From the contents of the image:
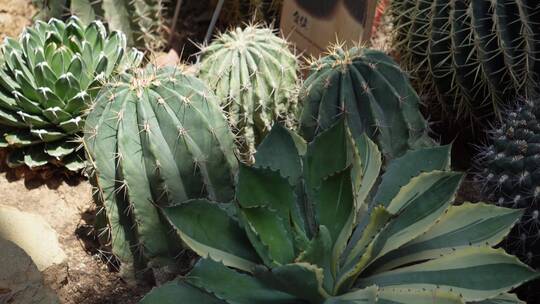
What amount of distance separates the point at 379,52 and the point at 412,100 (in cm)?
19

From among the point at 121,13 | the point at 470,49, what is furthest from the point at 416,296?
the point at 121,13

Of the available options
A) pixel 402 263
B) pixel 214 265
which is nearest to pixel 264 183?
pixel 214 265

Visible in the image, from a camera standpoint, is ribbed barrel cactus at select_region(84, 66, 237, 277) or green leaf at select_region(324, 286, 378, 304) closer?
→ green leaf at select_region(324, 286, 378, 304)

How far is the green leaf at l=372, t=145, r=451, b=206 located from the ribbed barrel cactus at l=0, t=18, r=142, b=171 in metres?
1.13

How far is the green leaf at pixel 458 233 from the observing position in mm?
1869

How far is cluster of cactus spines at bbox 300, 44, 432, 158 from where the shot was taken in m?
2.35

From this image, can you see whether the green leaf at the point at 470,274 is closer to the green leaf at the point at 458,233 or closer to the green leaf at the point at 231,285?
the green leaf at the point at 458,233

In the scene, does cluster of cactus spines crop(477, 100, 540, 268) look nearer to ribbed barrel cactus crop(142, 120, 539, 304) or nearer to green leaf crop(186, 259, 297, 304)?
ribbed barrel cactus crop(142, 120, 539, 304)

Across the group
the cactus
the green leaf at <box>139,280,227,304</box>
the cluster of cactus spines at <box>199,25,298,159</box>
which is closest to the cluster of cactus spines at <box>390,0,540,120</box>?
the cluster of cactus spines at <box>199,25,298,159</box>

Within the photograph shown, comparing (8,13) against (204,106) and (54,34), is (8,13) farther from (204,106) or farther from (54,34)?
(204,106)

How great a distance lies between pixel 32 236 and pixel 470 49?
160 centimetres

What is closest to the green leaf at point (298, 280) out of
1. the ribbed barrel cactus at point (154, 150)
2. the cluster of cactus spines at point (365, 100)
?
the ribbed barrel cactus at point (154, 150)

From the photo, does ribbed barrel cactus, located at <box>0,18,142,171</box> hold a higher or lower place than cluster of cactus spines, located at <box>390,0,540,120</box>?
lower

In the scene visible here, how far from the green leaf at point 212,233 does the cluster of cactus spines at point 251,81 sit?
2.15ft
